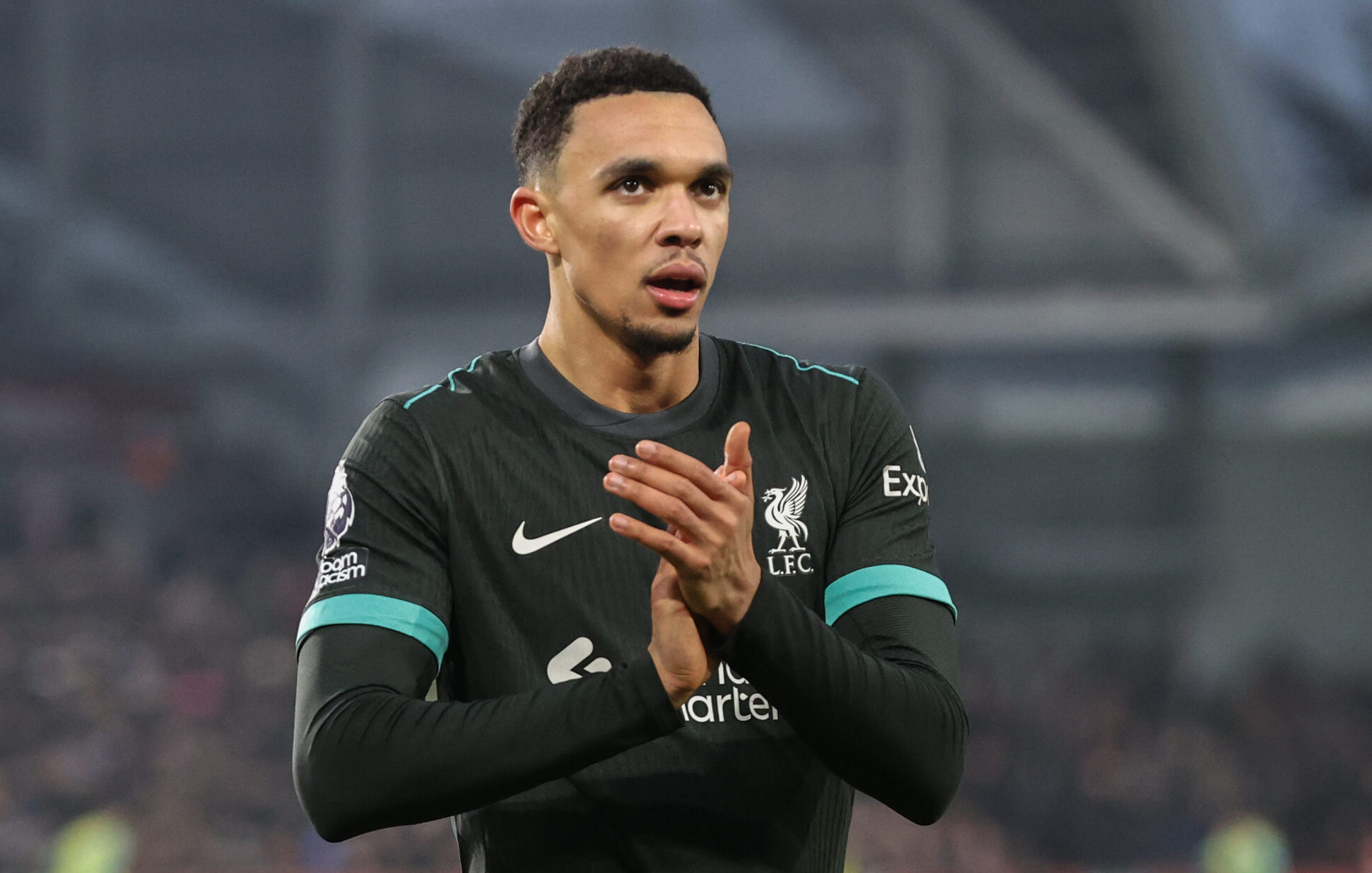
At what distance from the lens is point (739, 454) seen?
1949 mm

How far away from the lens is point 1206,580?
14.0 m

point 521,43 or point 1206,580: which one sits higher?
point 521,43

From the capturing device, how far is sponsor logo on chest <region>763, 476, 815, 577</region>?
226 cm

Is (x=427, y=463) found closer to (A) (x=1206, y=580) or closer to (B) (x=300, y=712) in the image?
(B) (x=300, y=712)

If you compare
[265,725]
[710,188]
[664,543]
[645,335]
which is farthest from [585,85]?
[265,725]

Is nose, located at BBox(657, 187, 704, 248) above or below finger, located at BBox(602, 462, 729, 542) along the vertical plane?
above

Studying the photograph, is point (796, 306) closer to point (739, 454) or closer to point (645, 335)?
point (645, 335)

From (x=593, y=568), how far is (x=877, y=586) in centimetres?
40

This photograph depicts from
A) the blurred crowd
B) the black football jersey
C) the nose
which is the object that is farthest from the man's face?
the blurred crowd

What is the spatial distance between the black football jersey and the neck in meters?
0.02

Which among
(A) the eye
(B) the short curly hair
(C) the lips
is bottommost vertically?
(C) the lips

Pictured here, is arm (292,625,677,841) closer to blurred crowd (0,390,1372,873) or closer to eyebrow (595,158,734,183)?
Answer: eyebrow (595,158,734,183)

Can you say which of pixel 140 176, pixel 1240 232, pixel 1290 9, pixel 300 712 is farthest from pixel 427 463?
pixel 140 176

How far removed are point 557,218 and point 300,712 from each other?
768 mm
